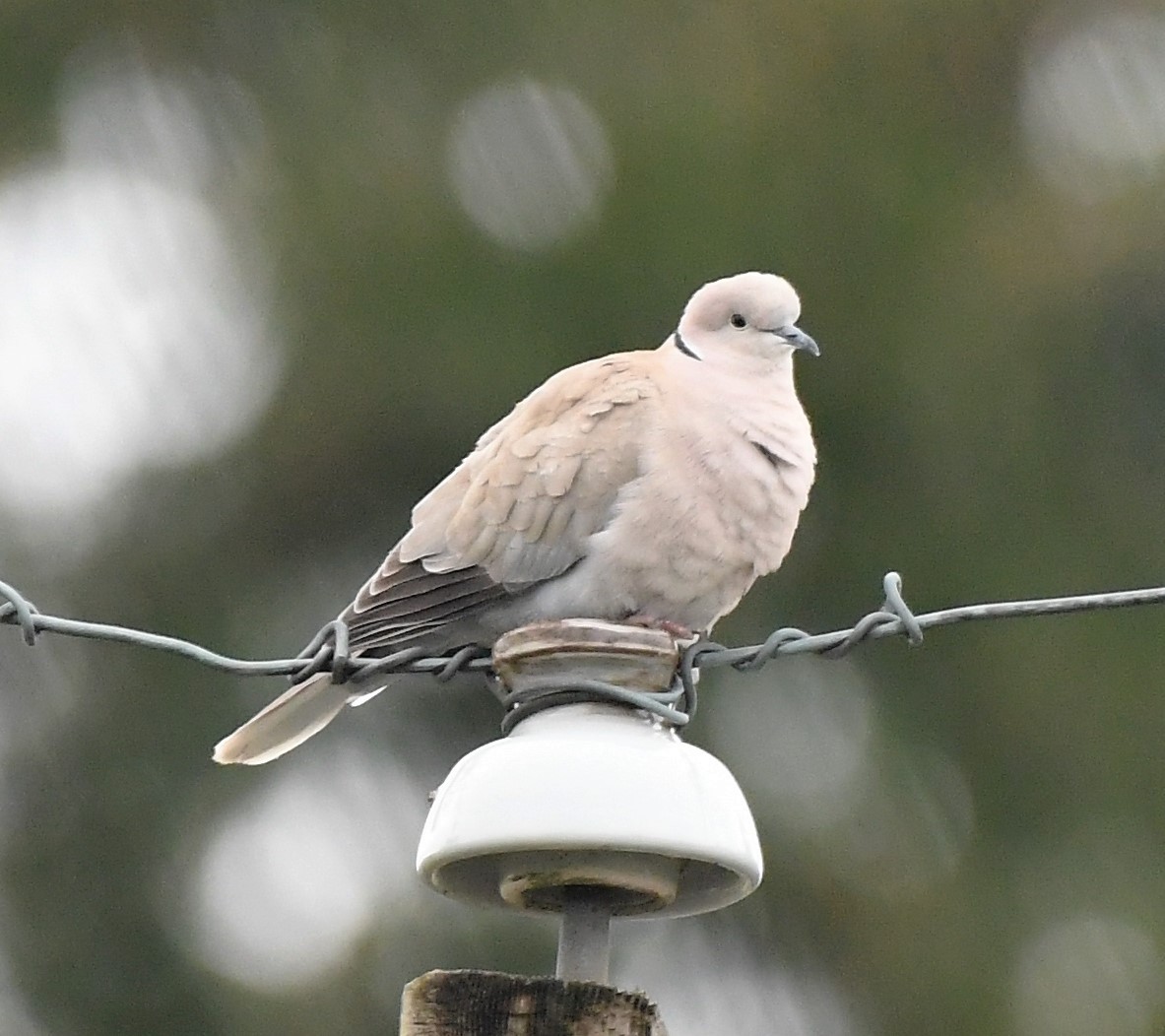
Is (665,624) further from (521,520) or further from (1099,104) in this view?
(1099,104)

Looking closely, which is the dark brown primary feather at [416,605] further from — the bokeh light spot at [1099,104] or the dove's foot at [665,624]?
the bokeh light spot at [1099,104]

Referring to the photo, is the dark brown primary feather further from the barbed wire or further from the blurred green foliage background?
the blurred green foliage background

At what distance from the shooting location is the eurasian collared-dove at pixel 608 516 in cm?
366

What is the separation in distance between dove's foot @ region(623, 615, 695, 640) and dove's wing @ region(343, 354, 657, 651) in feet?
0.43

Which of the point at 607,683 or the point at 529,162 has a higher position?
the point at 529,162

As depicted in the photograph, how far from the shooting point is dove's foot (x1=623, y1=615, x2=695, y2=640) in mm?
3545

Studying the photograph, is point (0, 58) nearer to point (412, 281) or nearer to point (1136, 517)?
point (412, 281)

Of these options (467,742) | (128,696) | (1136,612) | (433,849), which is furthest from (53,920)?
(433,849)

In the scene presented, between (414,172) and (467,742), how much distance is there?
6.49 ft

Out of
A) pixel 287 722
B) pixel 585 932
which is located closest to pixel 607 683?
pixel 585 932

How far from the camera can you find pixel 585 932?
252 cm

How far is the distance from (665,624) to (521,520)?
274 mm

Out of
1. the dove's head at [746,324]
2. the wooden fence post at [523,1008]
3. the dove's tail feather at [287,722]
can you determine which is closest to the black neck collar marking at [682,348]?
the dove's head at [746,324]

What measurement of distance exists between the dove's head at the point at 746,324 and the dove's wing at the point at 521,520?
0.73ft
